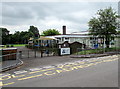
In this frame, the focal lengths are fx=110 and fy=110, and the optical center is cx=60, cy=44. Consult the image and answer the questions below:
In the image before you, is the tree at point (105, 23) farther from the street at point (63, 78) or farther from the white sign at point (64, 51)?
the street at point (63, 78)

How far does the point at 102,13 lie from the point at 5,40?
72.0m

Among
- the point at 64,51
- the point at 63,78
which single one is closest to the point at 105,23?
the point at 64,51

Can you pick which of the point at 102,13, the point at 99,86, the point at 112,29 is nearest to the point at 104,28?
the point at 112,29

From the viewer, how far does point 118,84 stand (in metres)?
5.47

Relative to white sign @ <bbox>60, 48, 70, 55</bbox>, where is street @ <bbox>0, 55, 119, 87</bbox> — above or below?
below

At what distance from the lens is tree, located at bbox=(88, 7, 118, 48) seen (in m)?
22.9

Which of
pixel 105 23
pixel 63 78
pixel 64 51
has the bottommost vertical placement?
pixel 63 78

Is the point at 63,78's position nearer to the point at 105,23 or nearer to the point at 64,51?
the point at 64,51

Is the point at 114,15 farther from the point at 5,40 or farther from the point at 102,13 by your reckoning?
the point at 5,40

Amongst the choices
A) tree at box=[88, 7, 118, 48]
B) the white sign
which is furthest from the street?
tree at box=[88, 7, 118, 48]

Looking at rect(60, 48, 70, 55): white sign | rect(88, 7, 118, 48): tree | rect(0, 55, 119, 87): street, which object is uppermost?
rect(88, 7, 118, 48): tree

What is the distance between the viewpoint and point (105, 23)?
23281 millimetres

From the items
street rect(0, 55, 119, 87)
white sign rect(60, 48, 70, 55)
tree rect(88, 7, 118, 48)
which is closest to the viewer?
street rect(0, 55, 119, 87)

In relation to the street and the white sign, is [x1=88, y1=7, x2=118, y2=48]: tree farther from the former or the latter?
the street
